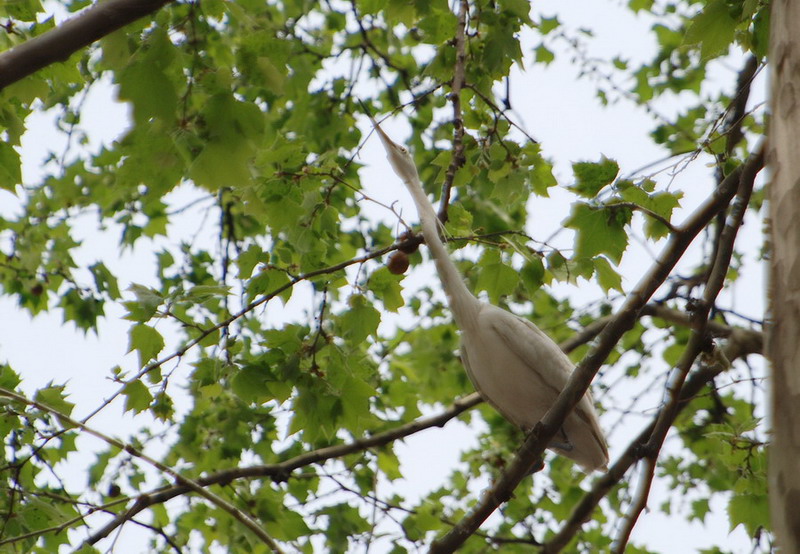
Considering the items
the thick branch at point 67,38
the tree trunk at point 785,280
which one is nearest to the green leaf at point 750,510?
the tree trunk at point 785,280

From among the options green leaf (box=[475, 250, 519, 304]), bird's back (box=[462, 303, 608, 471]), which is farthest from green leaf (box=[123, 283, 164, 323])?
bird's back (box=[462, 303, 608, 471])

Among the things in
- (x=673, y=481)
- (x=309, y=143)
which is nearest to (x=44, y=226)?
(x=309, y=143)

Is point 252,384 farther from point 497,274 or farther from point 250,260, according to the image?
point 497,274

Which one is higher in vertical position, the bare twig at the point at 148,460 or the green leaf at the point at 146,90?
the green leaf at the point at 146,90

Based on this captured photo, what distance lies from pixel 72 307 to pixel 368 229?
2.60 metres

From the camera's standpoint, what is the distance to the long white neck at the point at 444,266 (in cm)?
340

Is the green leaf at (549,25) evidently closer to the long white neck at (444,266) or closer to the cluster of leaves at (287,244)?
the cluster of leaves at (287,244)

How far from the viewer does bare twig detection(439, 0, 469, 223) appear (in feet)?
10.5

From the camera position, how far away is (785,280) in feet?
3.94

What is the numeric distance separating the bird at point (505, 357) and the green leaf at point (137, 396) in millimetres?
1355

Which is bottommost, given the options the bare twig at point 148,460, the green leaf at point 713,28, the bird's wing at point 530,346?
the bare twig at point 148,460

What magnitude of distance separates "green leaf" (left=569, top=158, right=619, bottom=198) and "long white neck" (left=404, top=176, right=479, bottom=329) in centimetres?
71

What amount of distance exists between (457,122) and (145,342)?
5.16 ft

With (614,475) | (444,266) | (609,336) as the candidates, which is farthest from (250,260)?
(614,475)
